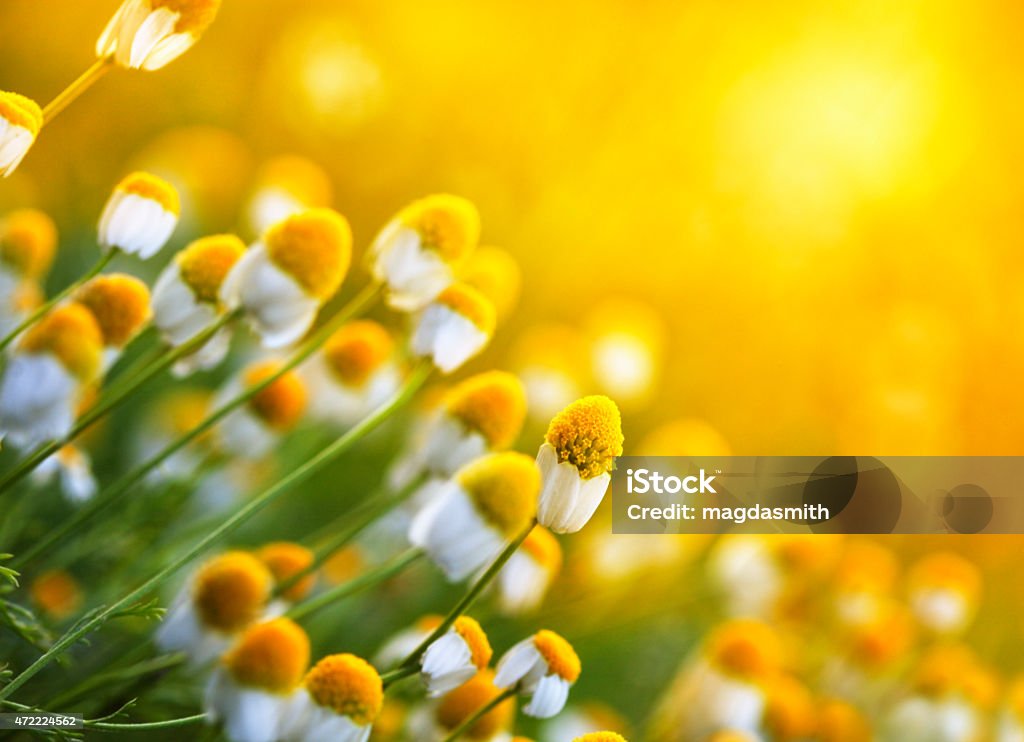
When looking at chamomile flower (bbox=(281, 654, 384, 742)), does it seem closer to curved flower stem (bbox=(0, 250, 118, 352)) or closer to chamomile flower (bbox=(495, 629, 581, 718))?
chamomile flower (bbox=(495, 629, 581, 718))

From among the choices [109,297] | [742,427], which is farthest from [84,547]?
[742,427]

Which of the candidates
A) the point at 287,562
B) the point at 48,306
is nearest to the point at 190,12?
the point at 48,306

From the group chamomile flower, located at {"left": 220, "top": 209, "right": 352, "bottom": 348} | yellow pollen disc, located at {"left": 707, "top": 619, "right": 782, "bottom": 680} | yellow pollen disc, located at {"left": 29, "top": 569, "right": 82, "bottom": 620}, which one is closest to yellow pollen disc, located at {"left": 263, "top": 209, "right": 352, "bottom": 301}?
chamomile flower, located at {"left": 220, "top": 209, "right": 352, "bottom": 348}

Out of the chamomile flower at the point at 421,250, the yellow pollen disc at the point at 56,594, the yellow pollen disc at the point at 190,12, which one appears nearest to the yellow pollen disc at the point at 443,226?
the chamomile flower at the point at 421,250

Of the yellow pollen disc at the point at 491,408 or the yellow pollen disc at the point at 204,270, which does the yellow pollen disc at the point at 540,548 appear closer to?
the yellow pollen disc at the point at 491,408

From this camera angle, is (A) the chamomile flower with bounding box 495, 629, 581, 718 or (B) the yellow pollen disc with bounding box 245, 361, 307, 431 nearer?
(A) the chamomile flower with bounding box 495, 629, 581, 718

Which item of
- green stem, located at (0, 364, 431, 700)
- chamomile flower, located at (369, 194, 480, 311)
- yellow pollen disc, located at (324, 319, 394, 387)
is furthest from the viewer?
yellow pollen disc, located at (324, 319, 394, 387)
